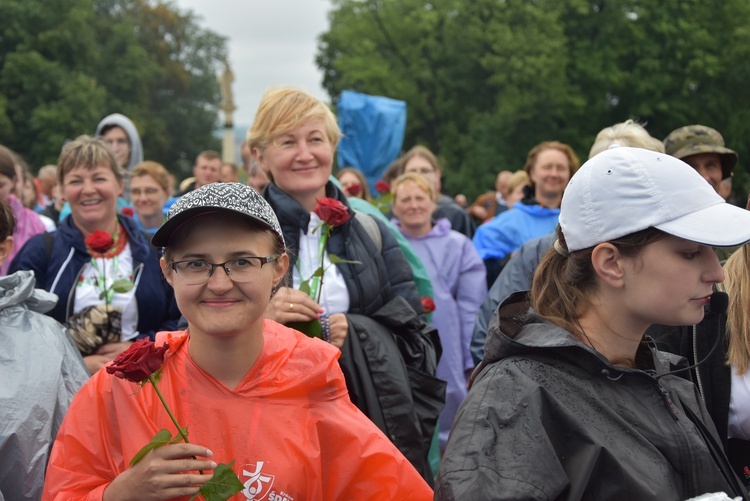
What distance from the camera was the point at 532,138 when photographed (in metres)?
38.3

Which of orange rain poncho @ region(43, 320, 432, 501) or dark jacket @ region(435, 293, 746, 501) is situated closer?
dark jacket @ region(435, 293, 746, 501)

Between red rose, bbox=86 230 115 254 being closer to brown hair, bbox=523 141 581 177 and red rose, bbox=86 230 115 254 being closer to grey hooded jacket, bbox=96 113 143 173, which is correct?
grey hooded jacket, bbox=96 113 143 173

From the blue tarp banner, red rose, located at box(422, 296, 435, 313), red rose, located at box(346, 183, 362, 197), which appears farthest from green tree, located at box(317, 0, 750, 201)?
red rose, located at box(422, 296, 435, 313)

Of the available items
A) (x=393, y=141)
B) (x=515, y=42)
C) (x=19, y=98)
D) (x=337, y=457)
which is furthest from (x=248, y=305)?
(x=19, y=98)

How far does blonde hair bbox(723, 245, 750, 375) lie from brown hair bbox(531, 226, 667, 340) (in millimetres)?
1007

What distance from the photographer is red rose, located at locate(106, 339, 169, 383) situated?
2510 millimetres

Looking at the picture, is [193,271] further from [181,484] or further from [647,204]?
[647,204]

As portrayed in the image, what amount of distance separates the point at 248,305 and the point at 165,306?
2144 millimetres

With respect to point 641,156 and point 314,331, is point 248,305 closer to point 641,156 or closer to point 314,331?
point 314,331

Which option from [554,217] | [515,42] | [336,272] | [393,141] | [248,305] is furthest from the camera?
[515,42]

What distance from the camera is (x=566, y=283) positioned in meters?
2.66

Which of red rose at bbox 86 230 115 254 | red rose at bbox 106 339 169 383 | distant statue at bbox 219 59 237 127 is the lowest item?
red rose at bbox 106 339 169 383

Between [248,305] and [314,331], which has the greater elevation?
[248,305]

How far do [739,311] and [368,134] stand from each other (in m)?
10.1
